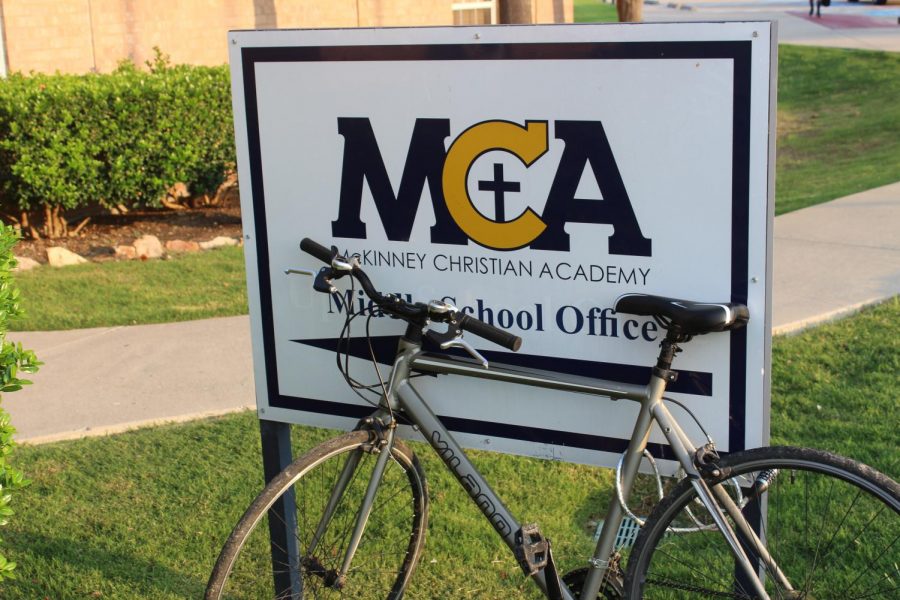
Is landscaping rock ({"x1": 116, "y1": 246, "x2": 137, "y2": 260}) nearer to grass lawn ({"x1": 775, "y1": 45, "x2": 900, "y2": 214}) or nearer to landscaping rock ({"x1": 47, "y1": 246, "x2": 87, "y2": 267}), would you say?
landscaping rock ({"x1": 47, "y1": 246, "x2": 87, "y2": 267})

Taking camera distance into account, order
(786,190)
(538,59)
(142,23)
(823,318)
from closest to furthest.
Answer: (538,59), (823,318), (786,190), (142,23)

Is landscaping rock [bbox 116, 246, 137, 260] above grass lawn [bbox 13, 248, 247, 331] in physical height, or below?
above

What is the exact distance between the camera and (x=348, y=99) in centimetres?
330

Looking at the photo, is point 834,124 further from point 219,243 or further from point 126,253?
point 126,253

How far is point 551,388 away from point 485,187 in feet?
1.96

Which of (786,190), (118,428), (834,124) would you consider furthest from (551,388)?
(834,124)

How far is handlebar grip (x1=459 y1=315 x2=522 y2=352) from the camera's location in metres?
2.85

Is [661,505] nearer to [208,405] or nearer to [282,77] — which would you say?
[282,77]

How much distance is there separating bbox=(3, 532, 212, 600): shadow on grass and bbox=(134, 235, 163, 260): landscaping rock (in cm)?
495

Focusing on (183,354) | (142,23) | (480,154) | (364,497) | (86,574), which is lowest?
(86,574)

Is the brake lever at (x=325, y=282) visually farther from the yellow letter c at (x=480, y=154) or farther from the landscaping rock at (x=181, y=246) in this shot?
the landscaping rock at (x=181, y=246)

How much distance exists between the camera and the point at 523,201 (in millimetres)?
3127

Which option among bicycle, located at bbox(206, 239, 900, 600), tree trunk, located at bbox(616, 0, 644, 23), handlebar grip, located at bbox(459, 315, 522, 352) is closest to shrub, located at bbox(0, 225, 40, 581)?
bicycle, located at bbox(206, 239, 900, 600)

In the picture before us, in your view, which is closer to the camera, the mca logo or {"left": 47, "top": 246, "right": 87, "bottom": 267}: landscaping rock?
the mca logo
